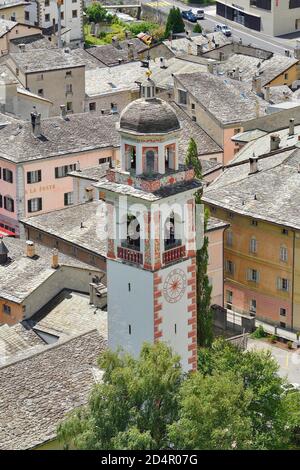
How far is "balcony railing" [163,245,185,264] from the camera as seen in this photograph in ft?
255

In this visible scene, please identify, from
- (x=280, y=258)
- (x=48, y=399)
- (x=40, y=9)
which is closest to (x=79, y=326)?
(x=48, y=399)

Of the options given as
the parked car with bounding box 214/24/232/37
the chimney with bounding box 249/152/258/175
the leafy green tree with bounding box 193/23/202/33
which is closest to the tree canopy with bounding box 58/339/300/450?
the chimney with bounding box 249/152/258/175

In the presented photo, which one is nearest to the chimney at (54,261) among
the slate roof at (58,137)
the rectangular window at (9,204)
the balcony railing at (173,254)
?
the balcony railing at (173,254)

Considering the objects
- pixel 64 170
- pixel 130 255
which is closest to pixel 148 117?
pixel 130 255

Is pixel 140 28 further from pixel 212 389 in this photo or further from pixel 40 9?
pixel 212 389

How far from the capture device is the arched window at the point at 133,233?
77863 mm

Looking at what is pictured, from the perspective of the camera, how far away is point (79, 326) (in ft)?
293

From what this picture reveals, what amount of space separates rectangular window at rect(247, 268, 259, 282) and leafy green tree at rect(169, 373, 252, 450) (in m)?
37.4

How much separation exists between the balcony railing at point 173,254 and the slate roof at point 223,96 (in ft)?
171

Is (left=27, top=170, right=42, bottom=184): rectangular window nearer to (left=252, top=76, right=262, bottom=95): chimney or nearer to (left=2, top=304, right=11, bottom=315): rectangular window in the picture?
(left=252, top=76, right=262, bottom=95): chimney

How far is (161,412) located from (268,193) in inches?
1619

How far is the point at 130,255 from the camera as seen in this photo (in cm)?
7800

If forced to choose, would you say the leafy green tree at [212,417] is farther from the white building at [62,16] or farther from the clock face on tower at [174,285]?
the white building at [62,16]

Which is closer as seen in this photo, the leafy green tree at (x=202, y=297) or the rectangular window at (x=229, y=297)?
the leafy green tree at (x=202, y=297)
